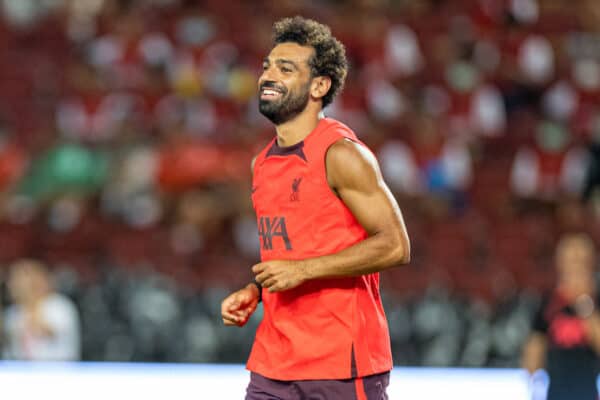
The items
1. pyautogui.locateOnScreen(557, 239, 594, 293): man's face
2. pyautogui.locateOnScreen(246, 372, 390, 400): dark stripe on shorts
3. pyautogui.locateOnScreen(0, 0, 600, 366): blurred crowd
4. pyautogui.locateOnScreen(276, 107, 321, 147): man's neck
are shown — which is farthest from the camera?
pyautogui.locateOnScreen(0, 0, 600, 366): blurred crowd

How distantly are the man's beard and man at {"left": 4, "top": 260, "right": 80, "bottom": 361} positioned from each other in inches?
157

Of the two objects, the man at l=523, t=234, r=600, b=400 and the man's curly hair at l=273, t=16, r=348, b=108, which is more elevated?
the man's curly hair at l=273, t=16, r=348, b=108

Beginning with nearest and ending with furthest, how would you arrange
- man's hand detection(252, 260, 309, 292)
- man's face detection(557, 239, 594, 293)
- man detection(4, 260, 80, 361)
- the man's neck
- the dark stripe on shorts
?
man's hand detection(252, 260, 309, 292) < the dark stripe on shorts < the man's neck < man's face detection(557, 239, 594, 293) < man detection(4, 260, 80, 361)

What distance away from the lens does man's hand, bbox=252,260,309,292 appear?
2812 mm

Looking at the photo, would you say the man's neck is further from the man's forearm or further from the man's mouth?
the man's forearm

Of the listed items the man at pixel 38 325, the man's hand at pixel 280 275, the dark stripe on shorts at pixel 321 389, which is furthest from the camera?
the man at pixel 38 325

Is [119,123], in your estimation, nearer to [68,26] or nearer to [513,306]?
[68,26]

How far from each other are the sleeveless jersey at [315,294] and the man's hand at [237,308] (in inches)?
3.4

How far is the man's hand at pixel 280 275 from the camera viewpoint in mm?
2812

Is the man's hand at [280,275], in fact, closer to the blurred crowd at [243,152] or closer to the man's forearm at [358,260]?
the man's forearm at [358,260]

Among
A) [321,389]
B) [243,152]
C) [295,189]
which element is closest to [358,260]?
[295,189]

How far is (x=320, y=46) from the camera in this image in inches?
123

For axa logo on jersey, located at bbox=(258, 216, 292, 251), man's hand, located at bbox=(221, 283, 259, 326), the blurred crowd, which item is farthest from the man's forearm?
the blurred crowd

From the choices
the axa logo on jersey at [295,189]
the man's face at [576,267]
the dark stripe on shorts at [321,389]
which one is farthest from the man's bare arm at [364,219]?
the man's face at [576,267]
